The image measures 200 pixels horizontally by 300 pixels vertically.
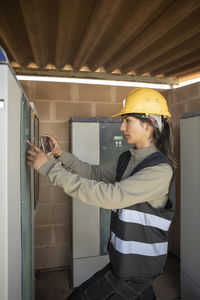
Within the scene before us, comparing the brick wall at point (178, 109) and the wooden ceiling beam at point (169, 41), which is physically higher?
the wooden ceiling beam at point (169, 41)

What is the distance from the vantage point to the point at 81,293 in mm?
1319

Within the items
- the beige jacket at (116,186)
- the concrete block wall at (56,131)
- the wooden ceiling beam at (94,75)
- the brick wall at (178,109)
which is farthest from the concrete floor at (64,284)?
the wooden ceiling beam at (94,75)

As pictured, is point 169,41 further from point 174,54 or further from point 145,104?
point 145,104

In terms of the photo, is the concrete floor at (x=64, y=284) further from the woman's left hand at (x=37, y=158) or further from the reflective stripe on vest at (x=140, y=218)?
the woman's left hand at (x=37, y=158)

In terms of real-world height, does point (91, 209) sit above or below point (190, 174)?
below

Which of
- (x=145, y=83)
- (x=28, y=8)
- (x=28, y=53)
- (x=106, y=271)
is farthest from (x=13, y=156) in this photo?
(x=145, y=83)

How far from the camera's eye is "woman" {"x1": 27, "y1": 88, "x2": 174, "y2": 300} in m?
1.18

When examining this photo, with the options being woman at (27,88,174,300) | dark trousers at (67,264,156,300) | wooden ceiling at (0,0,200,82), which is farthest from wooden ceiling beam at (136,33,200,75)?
dark trousers at (67,264,156,300)

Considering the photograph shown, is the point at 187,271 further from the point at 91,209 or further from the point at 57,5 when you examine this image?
the point at 57,5

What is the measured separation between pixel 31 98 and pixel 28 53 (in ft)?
1.80

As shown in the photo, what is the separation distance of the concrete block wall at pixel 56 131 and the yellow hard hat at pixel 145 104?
1404 millimetres

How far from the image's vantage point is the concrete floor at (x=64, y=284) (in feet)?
7.64

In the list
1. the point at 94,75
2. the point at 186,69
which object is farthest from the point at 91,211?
the point at 186,69

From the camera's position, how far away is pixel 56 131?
9.04 ft
